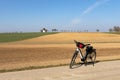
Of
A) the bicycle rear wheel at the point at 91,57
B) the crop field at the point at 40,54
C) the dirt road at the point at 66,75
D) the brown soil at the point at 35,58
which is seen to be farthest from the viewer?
the crop field at the point at 40,54

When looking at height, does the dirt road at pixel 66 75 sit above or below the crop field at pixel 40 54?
above

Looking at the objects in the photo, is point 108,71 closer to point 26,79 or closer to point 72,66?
point 72,66

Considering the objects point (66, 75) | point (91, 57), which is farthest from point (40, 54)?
point (66, 75)

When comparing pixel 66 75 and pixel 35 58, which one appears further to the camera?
pixel 35 58

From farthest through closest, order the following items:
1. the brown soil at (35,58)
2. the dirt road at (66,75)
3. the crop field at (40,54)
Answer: the crop field at (40,54) < the brown soil at (35,58) < the dirt road at (66,75)

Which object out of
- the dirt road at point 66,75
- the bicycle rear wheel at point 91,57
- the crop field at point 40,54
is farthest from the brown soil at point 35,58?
the dirt road at point 66,75

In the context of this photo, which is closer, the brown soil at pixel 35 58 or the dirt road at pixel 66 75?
the dirt road at pixel 66 75

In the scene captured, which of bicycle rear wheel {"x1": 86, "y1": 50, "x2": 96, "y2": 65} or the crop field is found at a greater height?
bicycle rear wheel {"x1": 86, "y1": 50, "x2": 96, "y2": 65}

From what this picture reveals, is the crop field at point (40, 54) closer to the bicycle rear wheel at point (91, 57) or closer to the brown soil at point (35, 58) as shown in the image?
the brown soil at point (35, 58)

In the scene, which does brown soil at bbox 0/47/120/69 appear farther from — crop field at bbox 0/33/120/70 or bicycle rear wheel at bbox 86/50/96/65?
bicycle rear wheel at bbox 86/50/96/65

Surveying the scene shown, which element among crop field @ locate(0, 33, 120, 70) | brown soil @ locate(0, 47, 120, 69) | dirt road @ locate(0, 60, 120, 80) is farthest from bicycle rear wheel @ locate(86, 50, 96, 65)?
brown soil @ locate(0, 47, 120, 69)

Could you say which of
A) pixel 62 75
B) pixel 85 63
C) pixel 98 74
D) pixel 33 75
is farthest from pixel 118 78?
pixel 85 63

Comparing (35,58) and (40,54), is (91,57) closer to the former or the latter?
(35,58)

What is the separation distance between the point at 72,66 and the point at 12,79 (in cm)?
368
